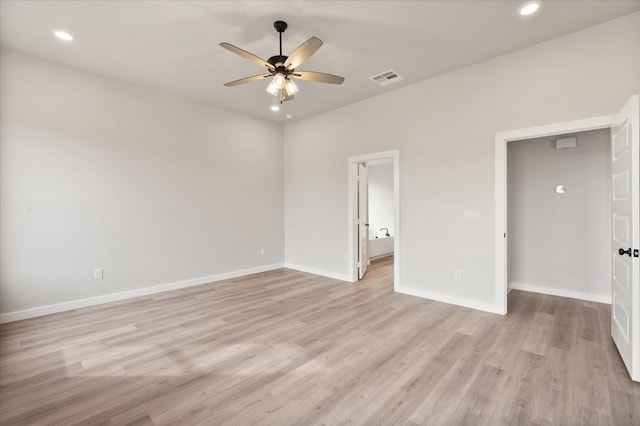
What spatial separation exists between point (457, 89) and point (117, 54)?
4378 mm

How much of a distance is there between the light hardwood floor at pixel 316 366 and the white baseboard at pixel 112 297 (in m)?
0.16

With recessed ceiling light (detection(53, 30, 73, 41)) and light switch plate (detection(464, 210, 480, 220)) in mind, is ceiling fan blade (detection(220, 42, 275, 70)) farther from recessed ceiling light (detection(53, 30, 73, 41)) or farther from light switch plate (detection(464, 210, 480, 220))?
light switch plate (detection(464, 210, 480, 220))

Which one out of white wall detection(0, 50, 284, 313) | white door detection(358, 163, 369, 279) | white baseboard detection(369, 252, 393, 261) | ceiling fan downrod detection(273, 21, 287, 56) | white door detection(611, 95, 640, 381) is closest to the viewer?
white door detection(611, 95, 640, 381)

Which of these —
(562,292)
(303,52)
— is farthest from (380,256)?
(303,52)

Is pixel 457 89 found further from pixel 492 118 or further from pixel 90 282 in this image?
pixel 90 282

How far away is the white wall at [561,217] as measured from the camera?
161 inches

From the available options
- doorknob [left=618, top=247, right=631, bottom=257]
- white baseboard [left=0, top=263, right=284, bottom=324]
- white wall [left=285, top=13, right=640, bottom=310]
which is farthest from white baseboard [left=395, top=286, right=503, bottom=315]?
white baseboard [left=0, top=263, right=284, bottom=324]

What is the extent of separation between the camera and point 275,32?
306 centimetres

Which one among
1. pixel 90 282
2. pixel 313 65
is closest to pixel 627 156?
pixel 313 65

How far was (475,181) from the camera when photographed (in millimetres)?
3824

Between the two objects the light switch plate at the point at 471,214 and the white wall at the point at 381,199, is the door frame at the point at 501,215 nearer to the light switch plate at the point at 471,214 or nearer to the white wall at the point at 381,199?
the light switch plate at the point at 471,214

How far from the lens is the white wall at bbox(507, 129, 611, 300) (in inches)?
161

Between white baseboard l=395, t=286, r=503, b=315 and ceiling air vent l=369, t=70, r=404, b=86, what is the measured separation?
3149 mm

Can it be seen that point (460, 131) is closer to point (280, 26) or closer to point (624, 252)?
point (624, 252)
